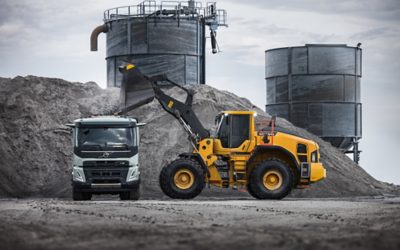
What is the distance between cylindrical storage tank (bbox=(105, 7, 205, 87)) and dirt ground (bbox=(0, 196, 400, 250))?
24899 millimetres

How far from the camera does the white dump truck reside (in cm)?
2984

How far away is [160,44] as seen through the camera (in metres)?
49.4

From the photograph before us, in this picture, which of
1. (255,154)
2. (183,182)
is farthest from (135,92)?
(255,154)

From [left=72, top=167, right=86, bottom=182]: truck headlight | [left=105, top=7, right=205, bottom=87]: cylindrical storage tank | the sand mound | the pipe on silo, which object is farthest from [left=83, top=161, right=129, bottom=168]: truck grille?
the pipe on silo

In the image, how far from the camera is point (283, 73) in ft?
174

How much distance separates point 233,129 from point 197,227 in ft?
45.4

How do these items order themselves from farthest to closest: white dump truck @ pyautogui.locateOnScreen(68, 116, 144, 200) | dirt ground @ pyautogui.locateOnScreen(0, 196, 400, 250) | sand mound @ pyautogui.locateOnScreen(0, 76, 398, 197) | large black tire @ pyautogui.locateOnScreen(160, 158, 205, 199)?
sand mound @ pyautogui.locateOnScreen(0, 76, 398, 197)
large black tire @ pyautogui.locateOnScreen(160, 158, 205, 199)
white dump truck @ pyautogui.locateOnScreen(68, 116, 144, 200)
dirt ground @ pyautogui.locateOnScreen(0, 196, 400, 250)

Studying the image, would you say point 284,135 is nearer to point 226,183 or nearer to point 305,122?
point 226,183

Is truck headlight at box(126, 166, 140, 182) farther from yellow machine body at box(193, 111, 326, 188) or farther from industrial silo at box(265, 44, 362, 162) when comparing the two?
industrial silo at box(265, 44, 362, 162)

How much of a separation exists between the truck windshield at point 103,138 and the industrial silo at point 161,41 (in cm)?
1915

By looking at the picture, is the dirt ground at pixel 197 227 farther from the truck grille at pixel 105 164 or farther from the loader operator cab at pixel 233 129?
the loader operator cab at pixel 233 129

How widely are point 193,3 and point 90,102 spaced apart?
26.6ft

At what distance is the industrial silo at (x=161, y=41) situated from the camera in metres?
49.5

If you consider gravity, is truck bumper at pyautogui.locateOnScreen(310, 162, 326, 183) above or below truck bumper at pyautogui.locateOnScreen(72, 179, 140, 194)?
above
